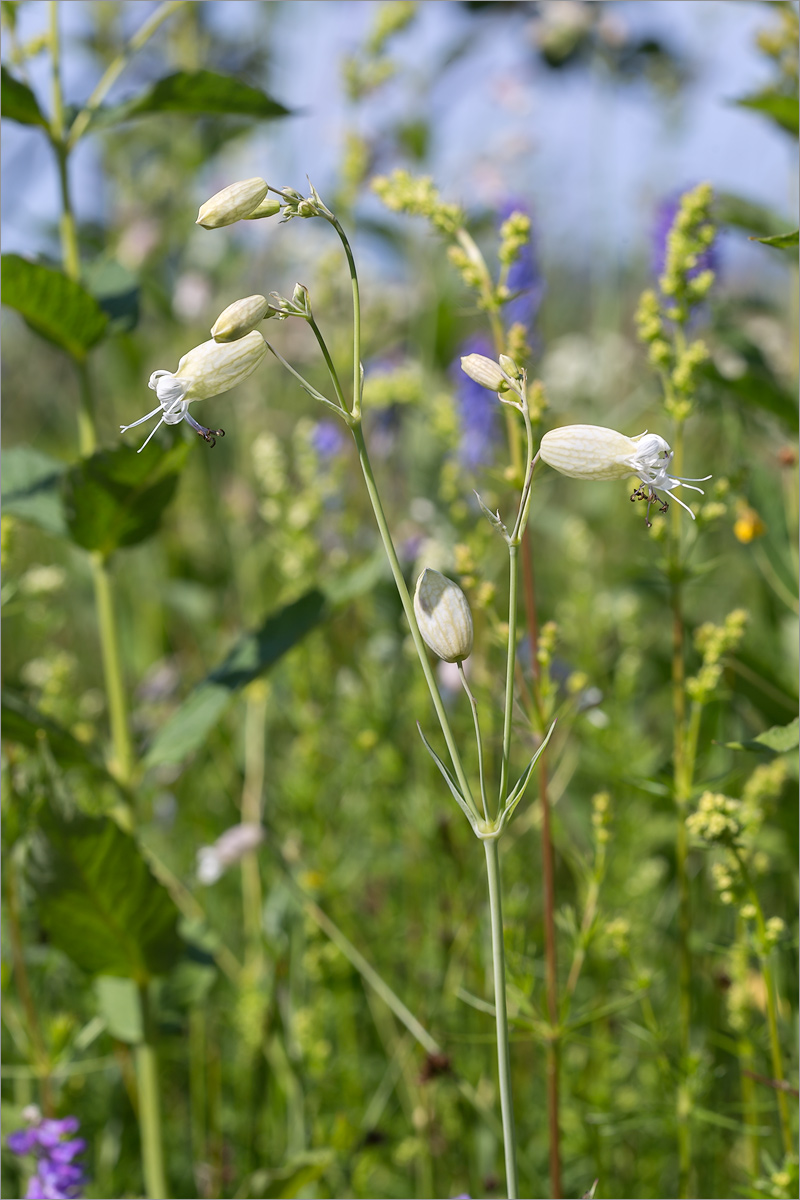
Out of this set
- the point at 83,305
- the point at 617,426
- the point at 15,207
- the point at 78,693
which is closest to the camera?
the point at 83,305

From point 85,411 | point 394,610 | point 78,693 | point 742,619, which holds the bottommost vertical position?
point 78,693

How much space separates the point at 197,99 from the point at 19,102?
0.60 ft

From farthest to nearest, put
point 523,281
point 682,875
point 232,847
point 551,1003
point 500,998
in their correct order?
point 523,281, point 232,847, point 682,875, point 551,1003, point 500,998

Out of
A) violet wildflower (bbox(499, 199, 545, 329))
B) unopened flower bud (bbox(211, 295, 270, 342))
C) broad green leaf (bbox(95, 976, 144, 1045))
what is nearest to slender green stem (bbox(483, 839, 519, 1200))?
unopened flower bud (bbox(211, 295, 270, 342))

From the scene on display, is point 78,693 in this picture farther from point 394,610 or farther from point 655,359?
point 655,359

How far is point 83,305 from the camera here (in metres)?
1.03

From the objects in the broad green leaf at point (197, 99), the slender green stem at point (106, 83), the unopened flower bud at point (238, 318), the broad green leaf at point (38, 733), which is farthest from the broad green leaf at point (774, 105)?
the broad green leaf at point (38, 733)

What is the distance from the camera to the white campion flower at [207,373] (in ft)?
2.05

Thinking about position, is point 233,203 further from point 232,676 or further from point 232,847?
point 232,847

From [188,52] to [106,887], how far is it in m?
2.13

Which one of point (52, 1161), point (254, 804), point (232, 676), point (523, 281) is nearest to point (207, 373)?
point (232, 676)

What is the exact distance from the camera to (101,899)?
37.9 inches

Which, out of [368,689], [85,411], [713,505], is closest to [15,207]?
[85,411]

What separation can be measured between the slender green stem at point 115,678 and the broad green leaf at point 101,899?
5.8 inches
